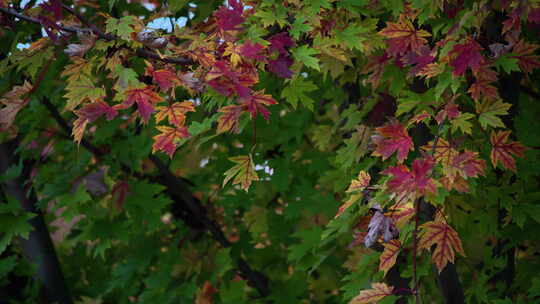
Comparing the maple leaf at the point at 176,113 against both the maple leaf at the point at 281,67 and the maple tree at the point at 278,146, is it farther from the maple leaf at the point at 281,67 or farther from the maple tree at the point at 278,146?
the maple leaf at the point at 281,67

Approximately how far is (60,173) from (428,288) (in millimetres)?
2473

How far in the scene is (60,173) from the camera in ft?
14.2

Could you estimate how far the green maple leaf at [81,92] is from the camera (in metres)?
2.69

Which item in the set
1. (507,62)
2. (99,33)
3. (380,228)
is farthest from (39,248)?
(507,62)

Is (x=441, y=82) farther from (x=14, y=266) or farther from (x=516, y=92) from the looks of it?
(x=14, y=266)

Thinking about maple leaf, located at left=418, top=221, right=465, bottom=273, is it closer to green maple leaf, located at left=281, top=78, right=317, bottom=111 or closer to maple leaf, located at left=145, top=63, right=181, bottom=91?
green maple leaf, located at left=281, top=78, right=317, bottom=111

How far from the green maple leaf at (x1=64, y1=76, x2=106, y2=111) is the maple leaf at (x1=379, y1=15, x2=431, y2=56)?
49.1 inches

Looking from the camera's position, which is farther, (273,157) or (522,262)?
(273,157)

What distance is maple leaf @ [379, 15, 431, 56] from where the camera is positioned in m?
2.90

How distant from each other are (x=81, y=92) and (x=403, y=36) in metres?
1.41

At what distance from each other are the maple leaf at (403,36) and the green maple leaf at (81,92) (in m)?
1.25

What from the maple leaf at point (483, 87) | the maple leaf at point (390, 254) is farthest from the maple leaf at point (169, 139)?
the maple leaf at point (483, 87)

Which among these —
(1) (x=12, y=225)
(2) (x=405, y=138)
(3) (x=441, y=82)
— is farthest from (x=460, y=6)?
(1) (x=12, y=225)

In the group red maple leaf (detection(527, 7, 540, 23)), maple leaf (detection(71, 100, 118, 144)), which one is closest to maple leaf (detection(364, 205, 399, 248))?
red maple leaf (detection(527, 7, 540, 23))
